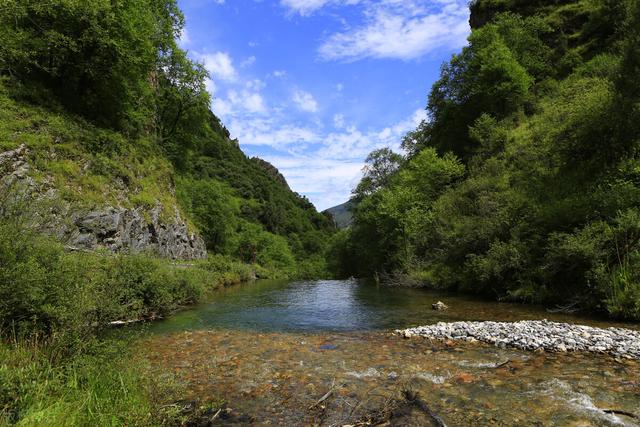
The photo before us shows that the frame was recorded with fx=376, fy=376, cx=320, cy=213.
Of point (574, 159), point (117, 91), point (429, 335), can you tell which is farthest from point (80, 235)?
point (574, 159)

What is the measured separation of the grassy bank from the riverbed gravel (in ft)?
28.3

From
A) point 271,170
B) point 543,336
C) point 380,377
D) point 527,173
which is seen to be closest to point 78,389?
point 380,377

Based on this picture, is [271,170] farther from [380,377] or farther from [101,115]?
[380,377]

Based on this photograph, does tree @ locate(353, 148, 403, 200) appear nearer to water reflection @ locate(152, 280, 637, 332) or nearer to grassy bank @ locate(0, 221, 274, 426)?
water reflection @ locate(152, 280, 637, 332)

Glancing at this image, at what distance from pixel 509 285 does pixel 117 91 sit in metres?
29.9

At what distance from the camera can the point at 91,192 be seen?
2178cm

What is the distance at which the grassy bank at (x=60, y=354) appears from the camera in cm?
495

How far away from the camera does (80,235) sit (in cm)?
1927

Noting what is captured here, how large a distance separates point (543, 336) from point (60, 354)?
38.9ft

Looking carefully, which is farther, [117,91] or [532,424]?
[117,91]

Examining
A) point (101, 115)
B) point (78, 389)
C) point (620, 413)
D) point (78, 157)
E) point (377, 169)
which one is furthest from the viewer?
point (377, 169)

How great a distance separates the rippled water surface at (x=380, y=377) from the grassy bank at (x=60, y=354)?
1422 mm

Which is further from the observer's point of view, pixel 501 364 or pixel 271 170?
pixel 271 170

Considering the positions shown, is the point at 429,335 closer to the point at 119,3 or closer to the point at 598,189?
the point at 598,189
